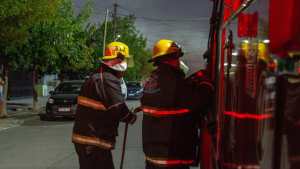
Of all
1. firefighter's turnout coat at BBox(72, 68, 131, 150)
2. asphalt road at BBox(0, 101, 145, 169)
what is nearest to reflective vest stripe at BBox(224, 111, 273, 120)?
firefighter's turnout coat at BBox(72, 68, 131, 150)

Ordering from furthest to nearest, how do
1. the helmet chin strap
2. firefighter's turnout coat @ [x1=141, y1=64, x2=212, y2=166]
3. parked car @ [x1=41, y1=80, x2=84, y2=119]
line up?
parked car @ [x1=41, y1=80, x2=84, y2=119]
the helmet chin strap
firefighter's turnout coat @ [x1=141, y1=64, x2=212, y2=166]

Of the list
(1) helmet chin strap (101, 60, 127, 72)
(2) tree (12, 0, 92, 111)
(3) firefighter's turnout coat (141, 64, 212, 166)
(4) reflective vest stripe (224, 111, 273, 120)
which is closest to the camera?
(4) reflective vest stripe (224, 111, 273, 120)

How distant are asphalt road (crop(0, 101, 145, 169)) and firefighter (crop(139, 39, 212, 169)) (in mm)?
6692

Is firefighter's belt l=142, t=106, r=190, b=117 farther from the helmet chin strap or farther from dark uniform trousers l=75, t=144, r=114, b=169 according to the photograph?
the helmet chin strap

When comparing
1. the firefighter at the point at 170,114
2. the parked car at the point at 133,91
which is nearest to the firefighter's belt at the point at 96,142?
the firefighter at the point at 170,114

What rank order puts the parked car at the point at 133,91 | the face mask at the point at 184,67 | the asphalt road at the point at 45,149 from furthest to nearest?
the parked car at the point at 133,91 → the asphalt road at the point at 45,149 → the face mask at the point at 184,67

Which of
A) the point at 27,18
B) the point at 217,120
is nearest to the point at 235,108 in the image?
the point at 217,120

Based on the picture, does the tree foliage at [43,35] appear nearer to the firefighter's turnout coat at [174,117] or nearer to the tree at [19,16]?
the tree at [19,16]

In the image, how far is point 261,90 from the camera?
2174 millimetres

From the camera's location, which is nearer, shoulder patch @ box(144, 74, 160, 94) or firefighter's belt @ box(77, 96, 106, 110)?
shoulder patch @ box(144, 74, 160, 94)

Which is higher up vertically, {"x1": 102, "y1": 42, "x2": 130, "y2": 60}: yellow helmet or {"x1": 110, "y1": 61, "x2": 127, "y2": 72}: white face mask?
{"x1": 102, "y1": 42, "x2": 130, "y2": 60}: yellow helmet

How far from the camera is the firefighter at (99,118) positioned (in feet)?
19.0

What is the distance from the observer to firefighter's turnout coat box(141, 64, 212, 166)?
438cm

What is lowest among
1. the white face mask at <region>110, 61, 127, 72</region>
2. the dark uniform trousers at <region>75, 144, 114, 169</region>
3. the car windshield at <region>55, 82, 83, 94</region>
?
the car windshield at <region>55, 82, 83, 94</region>
